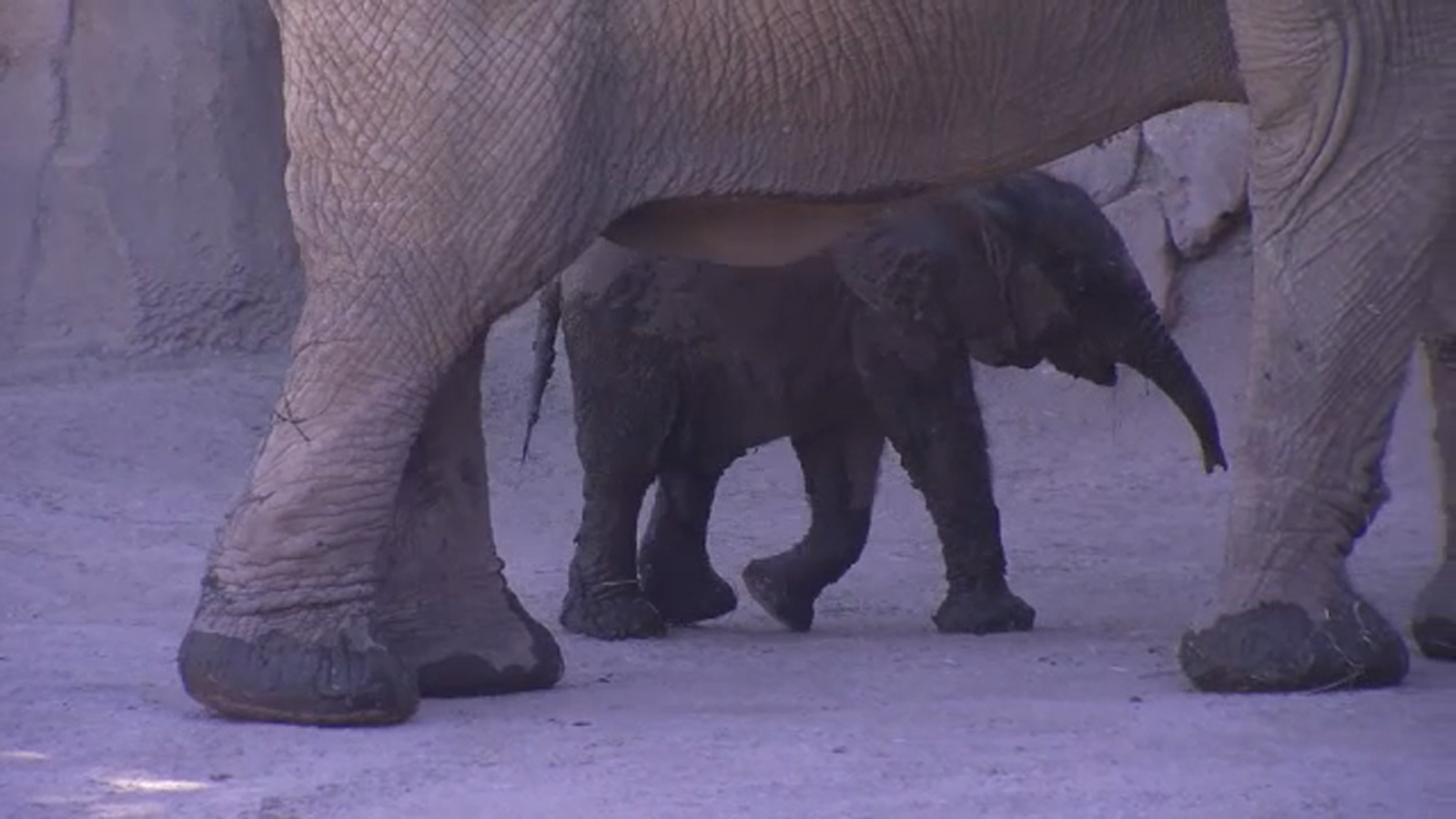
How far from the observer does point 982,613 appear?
649cm

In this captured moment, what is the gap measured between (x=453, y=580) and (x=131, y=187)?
5.79 meters

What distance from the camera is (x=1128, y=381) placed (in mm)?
10172

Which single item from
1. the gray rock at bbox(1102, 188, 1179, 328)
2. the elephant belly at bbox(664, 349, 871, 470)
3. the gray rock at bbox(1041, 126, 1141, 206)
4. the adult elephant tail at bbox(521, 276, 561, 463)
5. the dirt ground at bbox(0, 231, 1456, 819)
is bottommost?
the dirt ground at bbox(0, 231, 1456, 819)

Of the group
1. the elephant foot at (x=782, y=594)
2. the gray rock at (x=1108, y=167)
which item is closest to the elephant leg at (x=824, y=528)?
the elephant foot at (x=782, y=594)

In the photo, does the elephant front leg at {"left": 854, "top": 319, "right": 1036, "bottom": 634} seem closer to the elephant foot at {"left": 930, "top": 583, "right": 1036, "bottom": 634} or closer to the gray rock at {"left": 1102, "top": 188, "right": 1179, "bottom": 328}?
the elephant foot at {"left": 930, "top": 583, "right": 1036, "bottom": 634}

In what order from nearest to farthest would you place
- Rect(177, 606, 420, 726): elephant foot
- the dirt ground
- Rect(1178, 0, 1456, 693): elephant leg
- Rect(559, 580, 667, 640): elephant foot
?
the dirt ground < Rect(177, 606, 420, 726): elephant foot < Rect(1178, 0, 1456, 693): elephant leg < Rect(559, 580, 667, 640): elephant foot

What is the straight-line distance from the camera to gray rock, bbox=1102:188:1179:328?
1029 centimetres

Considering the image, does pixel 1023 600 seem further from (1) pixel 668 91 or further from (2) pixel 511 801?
(2) pixel 511 801

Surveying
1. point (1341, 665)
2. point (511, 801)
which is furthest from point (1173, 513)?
point (511, 801)

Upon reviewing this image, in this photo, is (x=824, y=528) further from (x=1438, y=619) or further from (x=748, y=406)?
(x=1438, y=619)

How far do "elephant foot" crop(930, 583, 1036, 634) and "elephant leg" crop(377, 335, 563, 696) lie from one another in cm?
136

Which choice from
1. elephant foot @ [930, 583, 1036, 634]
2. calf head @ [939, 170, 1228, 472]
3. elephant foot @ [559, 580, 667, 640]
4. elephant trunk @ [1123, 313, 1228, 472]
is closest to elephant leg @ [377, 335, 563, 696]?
elephant foot @ [559, 580, 667, 640]

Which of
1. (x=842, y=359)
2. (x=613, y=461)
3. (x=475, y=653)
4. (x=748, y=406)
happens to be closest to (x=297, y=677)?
(x=475, y=653)

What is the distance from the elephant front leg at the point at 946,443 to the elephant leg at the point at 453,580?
1.43 m
